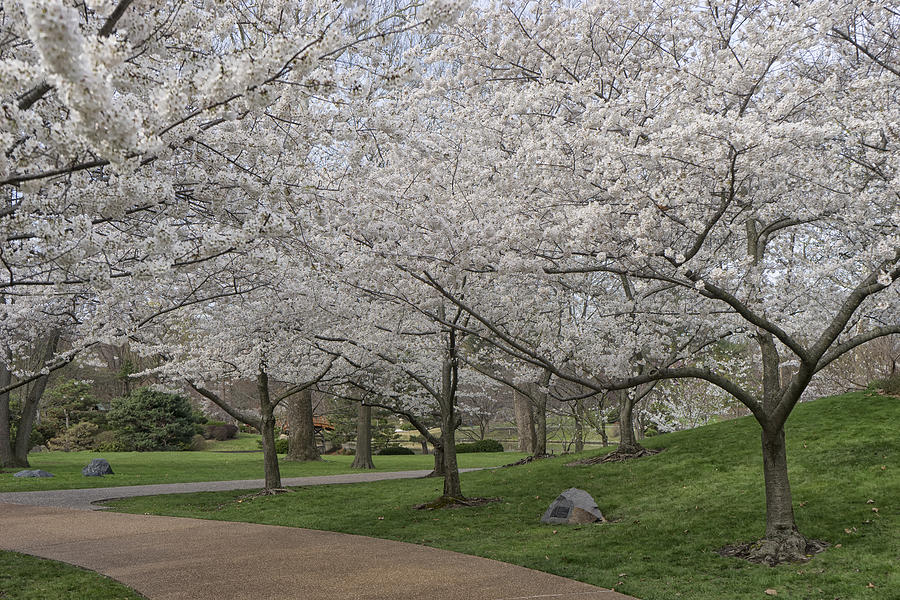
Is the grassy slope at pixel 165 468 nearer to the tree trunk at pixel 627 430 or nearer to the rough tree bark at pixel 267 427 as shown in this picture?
the rough tree bark at pixel 267 427

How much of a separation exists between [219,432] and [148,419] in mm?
7580

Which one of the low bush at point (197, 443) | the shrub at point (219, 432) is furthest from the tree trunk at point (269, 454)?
the shrub at point (219, 432)

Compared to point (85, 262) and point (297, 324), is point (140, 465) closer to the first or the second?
point (297, 324)

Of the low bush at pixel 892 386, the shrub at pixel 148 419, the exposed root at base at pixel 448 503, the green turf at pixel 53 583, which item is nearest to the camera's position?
the green turf at pixel 53 583

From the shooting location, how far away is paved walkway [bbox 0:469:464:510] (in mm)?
14184

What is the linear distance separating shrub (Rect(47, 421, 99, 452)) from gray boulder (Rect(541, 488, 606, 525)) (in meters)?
27.3

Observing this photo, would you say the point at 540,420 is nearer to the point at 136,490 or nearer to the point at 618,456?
the point at 618,456

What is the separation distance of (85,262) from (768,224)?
7.65 meters

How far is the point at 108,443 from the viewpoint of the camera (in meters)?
31.6

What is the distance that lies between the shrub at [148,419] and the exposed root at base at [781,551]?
26964 millimetres

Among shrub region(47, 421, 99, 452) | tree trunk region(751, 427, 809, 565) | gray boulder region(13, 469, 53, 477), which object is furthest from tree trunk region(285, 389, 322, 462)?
tree trunk region(751, 427, 809, 565)

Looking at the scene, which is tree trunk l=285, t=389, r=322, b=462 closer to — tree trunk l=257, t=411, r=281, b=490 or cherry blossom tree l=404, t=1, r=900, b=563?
tree trunk l=257, t=411, r=281, b=490

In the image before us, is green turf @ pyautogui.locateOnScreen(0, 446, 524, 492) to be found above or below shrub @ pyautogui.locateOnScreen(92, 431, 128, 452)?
below

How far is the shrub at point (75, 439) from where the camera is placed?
102ft
